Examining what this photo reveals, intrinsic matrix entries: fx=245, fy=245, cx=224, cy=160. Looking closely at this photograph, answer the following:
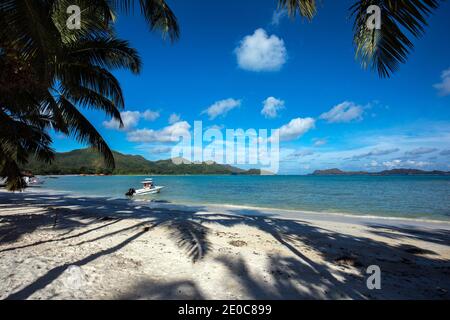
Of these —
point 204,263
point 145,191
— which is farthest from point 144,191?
point 204,263

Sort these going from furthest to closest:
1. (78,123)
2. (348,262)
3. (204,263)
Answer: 1. (78,123)
2. (348,262)
3. (204,263)

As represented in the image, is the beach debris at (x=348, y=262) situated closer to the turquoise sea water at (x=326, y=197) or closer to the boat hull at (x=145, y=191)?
the turquoise sea water at (x=326, y=197)

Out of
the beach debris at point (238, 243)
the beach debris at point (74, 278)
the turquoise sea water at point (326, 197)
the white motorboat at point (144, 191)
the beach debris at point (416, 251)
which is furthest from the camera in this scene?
the white motorboat at point (144, 191)

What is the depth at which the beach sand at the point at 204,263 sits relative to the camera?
3.03 meters

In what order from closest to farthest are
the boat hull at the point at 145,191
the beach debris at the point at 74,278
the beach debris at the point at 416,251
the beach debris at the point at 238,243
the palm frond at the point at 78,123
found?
1. the beach debris at the point at 74,278
2. the beach debris at the point at 238,243
3. the beach debris at the point at 416,251
4. the palm frond at the point at 78,123
5. the boat hull at the point at 145,191

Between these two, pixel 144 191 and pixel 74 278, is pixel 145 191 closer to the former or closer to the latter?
pixel 144 191

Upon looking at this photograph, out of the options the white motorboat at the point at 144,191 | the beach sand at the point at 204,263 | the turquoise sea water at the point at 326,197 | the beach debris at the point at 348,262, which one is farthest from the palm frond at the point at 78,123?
the white motorboat at the point at 144,191

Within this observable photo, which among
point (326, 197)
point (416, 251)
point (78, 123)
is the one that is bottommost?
point (326, 197)

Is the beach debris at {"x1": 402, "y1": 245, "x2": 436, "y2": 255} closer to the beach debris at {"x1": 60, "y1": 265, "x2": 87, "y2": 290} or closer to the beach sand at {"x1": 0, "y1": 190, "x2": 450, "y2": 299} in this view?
the beach sand at {"x1": 0, "y1": 190, "x2": 450, "y2": 299}

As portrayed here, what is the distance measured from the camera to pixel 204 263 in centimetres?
403

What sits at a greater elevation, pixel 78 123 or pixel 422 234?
pixel 78 123

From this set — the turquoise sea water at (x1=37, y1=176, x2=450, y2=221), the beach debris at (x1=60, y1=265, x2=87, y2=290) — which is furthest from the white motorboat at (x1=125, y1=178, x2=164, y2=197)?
the beach debris at (x1=60, y1=265, x2=87, y2=290)

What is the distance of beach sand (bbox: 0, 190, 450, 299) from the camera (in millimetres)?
3025

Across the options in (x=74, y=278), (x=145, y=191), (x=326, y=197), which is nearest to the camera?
(x=74, y=278)
